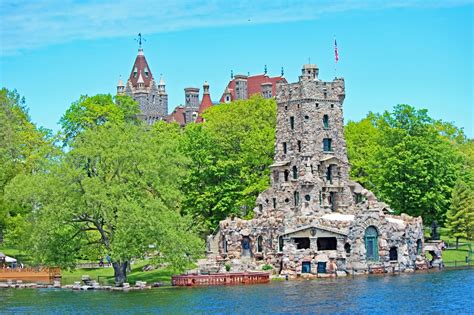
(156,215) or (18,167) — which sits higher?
(18,167)

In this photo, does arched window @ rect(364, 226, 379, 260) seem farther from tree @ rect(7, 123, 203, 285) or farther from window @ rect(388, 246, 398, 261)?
tree @ rect(7, 123, 203, 285)

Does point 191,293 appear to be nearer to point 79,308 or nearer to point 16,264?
point 79,308

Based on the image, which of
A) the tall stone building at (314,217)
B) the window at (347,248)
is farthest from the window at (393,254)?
the window at (347,248)

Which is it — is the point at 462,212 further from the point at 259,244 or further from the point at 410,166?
the point at 259,244

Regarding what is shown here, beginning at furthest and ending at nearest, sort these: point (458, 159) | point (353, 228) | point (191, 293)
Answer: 1. point (458, 159)
2. point (353, 228)
3. point (191, 293)

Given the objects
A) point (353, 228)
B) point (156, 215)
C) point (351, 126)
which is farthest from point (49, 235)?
point (351, 126)

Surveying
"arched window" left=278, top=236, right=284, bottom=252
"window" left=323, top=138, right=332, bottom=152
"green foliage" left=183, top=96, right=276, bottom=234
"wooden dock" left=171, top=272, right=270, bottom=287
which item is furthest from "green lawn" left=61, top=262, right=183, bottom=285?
"window" left=323, top=138, right=332, bottom=152

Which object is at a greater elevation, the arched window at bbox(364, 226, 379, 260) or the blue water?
the arched window at bbox(364, 226, 379, 260)

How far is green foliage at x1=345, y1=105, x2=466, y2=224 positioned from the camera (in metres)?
88.5

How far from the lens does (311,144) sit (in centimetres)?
8425

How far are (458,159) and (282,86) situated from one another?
83.4 ft

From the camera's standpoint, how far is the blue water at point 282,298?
56375 mm

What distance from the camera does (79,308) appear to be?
58.6 m

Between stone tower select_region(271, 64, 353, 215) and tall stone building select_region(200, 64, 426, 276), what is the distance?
0.27ft
